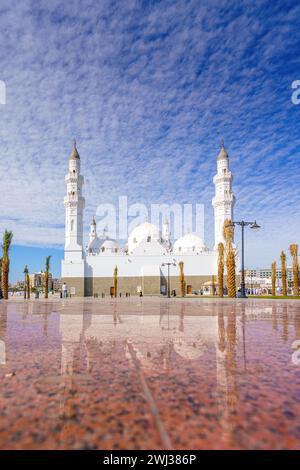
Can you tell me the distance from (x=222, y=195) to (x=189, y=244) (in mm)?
10909

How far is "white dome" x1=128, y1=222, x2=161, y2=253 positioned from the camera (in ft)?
163

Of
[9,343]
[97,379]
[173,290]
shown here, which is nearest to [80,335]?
[9,343]

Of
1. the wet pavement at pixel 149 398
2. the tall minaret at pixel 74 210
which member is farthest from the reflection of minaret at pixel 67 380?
the tall minaret at pixel 74 210

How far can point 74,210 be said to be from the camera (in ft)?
139

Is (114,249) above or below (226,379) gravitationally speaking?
above

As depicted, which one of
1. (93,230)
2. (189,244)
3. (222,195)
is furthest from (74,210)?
(222,195)

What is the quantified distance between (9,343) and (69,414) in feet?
5.74

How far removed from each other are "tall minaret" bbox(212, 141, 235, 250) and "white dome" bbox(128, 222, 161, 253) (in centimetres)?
1076

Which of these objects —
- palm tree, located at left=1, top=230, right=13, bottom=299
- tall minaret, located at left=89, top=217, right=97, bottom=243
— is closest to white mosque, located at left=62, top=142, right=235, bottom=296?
tall minaret, located at left=89, top=217, right=97, bottom=243

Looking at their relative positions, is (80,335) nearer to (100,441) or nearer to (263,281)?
(100,441)

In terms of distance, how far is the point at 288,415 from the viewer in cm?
101

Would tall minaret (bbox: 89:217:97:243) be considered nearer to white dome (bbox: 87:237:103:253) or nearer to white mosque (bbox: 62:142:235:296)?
white dome (bbox: 87:237:103:253)

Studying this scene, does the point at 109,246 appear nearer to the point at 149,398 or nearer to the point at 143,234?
the point at 143,234

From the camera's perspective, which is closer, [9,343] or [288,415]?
[288,415]
